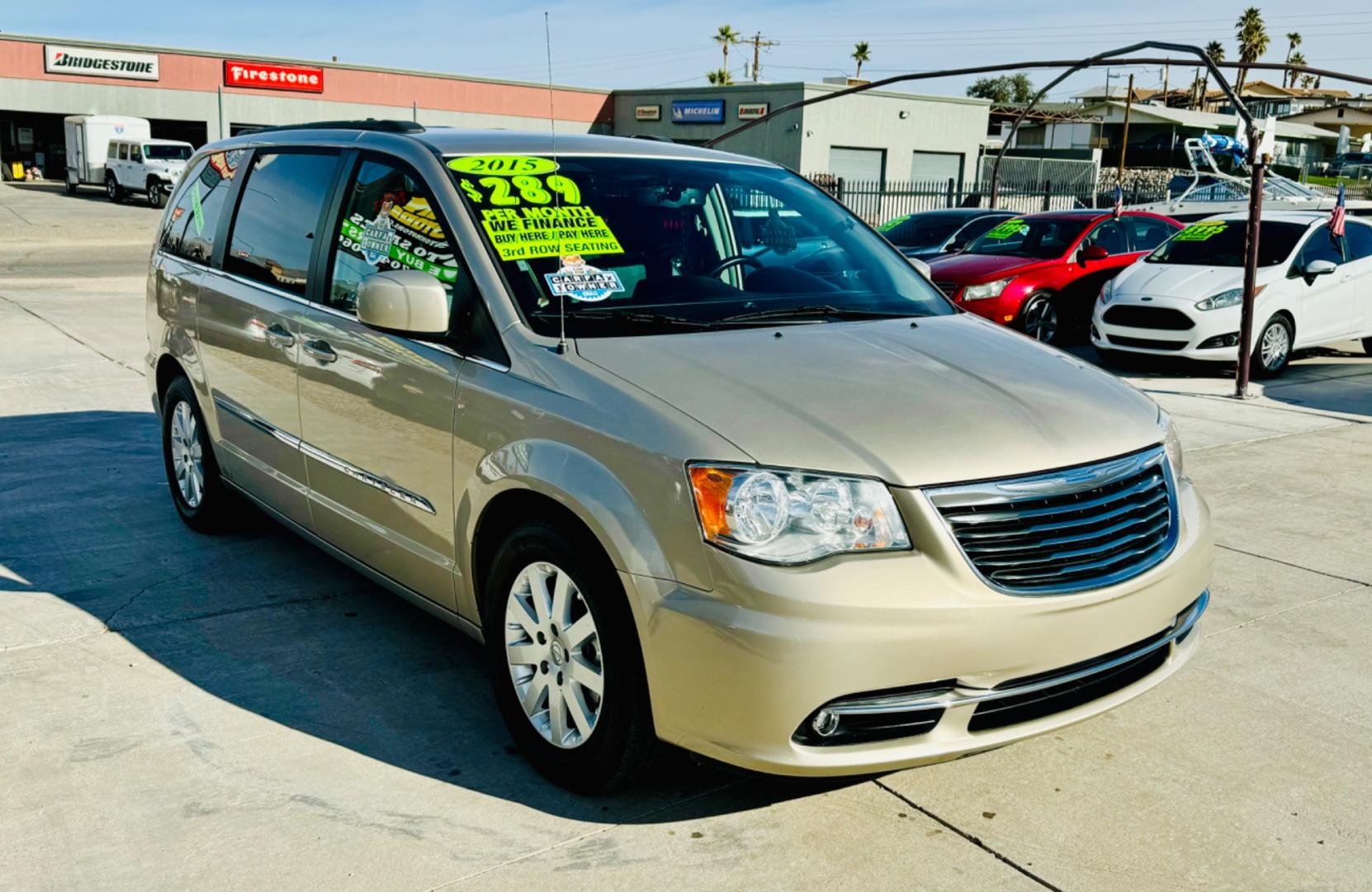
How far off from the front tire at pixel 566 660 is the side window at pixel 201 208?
9.02 ft

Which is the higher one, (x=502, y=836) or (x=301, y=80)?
(x=301, y=80)

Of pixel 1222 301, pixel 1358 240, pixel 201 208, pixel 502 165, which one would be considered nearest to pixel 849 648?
pixel 502 165

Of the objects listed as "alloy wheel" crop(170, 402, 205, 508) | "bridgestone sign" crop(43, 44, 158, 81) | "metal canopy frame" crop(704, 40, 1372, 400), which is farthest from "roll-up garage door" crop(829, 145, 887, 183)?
"alloy wheel" crop(170, 402, 205, 508)

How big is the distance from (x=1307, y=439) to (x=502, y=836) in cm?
728

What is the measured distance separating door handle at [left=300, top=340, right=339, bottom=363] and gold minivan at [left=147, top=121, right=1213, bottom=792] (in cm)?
1

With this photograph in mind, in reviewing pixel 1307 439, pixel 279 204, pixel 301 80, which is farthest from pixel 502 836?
pixel 301 80

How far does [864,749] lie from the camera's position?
2979 mm

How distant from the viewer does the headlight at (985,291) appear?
41.6 ft

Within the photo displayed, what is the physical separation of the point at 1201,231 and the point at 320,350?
10.7 m

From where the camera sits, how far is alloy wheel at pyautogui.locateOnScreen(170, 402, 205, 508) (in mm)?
5641

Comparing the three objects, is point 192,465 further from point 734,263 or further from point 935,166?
point 935,166

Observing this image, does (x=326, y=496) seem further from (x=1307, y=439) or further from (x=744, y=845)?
(x=1307, y=439)

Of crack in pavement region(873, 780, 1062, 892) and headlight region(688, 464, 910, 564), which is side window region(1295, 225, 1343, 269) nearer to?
crack in pavement region(873, 780, 1062, 892)

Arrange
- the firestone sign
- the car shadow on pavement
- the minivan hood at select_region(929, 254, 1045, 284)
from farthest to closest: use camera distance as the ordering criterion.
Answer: the firestone sign → the minivan hood at select_region(929, 254, 1045, 284) → the car shadow on pavement
